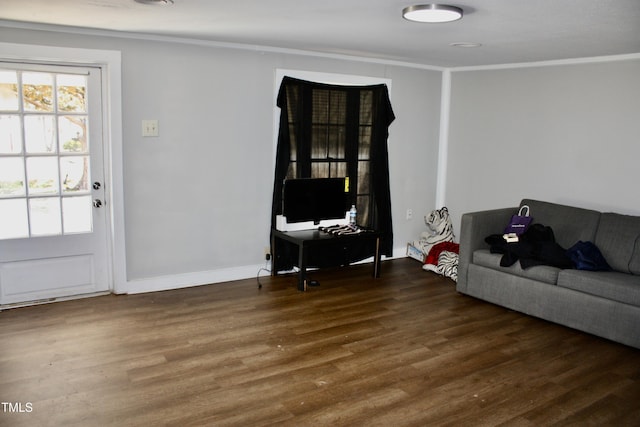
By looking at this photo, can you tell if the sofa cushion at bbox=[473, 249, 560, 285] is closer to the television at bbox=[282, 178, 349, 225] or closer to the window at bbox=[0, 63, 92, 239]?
the television at bbox=[282, 178, 349, 225]

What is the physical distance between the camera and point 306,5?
3064 mm

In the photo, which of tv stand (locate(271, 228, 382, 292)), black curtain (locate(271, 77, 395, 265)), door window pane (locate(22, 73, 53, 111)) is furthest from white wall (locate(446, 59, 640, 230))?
door window pane (locate(22, 73, 53, 111))

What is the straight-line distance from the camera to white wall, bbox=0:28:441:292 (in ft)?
14.9

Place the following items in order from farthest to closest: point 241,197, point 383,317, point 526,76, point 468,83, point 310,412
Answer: point 468,83, point 526,76, point 241,197, point 383,317, point 310,412

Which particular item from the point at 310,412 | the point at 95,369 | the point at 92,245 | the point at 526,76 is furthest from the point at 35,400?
the point at 526,76

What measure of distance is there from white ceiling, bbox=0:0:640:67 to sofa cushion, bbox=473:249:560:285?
1.78 m

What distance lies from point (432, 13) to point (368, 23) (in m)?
0.65

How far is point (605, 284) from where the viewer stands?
402 centimetres

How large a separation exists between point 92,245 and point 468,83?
429 centimetres

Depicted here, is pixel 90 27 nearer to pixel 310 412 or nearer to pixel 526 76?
pixel 310 412

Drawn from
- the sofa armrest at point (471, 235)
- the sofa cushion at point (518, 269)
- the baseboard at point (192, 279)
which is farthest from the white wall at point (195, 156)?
the sofa cushion at point (518, 269)

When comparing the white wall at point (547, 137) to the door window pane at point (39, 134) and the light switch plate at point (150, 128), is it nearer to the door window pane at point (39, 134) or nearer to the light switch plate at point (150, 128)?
the light switch plate at point (150, 128)

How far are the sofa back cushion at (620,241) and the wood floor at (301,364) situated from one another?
2.49 feet

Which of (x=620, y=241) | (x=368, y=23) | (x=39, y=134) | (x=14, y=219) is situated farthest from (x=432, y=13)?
(x=14, y=219)
